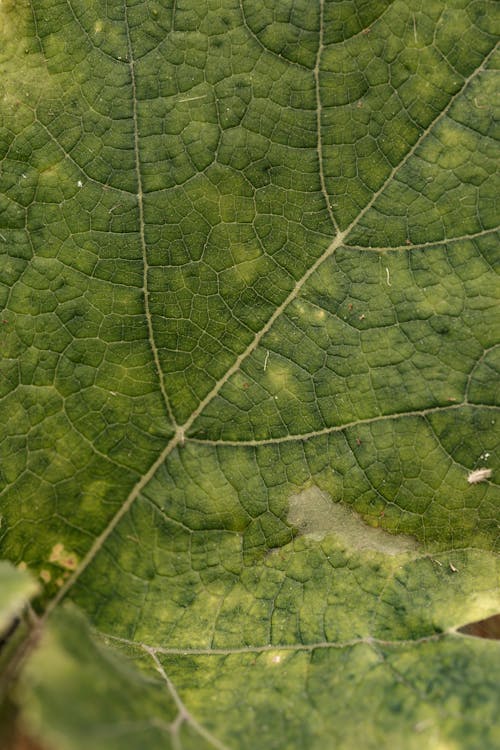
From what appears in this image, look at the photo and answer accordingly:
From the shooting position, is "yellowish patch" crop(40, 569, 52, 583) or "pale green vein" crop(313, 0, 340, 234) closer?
"pale green vein" crop(313, 0, 340, 234)

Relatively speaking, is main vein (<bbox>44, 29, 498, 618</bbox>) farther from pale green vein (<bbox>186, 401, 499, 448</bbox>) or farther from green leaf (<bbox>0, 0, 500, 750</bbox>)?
pale green vein (<bbox>186, 401, 499, 448</bbox>)

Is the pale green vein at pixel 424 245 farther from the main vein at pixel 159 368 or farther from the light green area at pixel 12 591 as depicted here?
the light green area at pixel 12 591

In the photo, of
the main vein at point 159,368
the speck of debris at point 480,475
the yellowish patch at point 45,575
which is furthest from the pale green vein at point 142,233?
the speck of debris at point 480,475

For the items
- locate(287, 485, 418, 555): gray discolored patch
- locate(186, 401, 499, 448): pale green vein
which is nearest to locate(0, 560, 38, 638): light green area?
locate(186, 401, 499, 448): pale green vein

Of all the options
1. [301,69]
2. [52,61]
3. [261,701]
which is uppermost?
[52,61]

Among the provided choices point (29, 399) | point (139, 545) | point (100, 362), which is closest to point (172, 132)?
point (100, 362)

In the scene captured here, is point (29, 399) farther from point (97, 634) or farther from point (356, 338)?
point (356, 338)

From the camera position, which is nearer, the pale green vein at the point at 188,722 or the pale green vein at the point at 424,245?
the pale green vein at the point at 188,722
